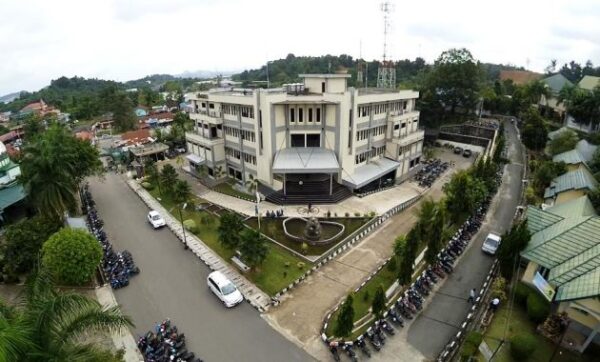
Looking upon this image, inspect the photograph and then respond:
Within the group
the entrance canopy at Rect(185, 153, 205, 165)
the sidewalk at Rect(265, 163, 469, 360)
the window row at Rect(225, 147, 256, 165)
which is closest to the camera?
the sidewalk at Rect(265, 163, 469, 360)

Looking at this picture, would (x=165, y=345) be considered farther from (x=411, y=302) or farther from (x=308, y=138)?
(x=308, y=138)

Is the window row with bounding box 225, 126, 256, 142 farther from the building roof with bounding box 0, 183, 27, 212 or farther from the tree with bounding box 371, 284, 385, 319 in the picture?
the tree with bounding box 371, 284, 385, 319

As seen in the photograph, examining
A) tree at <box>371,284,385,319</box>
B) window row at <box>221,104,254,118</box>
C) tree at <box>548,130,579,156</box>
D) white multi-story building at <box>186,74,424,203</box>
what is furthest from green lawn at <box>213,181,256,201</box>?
tree at <box>548,130,579,156</box>

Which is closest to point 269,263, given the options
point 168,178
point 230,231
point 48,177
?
point 230,231

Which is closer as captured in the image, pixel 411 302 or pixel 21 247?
pixel 411 302

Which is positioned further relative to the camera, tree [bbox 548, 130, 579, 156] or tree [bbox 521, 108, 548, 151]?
tree [bbox 521, 108, 548, 151]

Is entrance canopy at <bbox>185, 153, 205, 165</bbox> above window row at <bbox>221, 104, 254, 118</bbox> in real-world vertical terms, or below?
below

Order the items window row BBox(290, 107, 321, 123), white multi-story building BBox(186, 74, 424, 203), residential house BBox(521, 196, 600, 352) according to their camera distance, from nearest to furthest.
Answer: residential house BBox(521, 196, 600, 352) < white multi-story building BBox(186, 74, 424, 203) < window row BBox(290, 107, 321, 123)

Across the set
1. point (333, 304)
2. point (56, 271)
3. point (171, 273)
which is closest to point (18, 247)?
point (56, 271)
